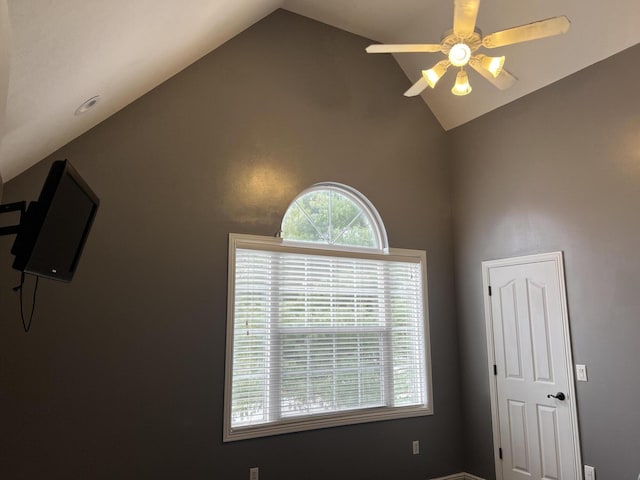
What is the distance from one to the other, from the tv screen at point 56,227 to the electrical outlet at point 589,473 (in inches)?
155

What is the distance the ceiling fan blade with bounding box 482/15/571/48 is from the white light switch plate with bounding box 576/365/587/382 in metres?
2.58

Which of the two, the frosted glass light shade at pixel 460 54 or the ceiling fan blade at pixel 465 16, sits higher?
the ceiling fan blade at pixel 465 16

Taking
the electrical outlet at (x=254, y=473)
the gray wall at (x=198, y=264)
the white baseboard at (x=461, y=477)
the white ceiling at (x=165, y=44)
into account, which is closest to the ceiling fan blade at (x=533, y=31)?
the white ceiling at (x=165, y=44)

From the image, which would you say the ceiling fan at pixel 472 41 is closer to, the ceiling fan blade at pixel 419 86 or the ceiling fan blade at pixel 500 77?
the ceiling fan blade at pixel 500 77

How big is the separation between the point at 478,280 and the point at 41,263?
12.9 ft

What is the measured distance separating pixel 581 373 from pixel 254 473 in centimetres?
274

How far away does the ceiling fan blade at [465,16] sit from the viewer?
2389 mm

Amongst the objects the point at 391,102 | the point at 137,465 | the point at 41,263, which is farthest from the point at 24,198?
the point at 391,102

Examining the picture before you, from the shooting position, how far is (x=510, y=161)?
4449mm

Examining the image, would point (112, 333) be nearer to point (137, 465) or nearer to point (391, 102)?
point (137, 465)

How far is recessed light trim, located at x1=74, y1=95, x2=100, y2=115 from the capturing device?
9.11 feet

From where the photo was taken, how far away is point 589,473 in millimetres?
3506

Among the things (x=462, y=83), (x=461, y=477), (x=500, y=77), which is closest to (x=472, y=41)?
(x=462, y=83)

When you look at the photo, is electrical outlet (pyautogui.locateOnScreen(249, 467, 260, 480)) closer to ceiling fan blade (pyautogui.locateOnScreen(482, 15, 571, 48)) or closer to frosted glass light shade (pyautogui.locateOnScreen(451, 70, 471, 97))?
frosted glass light shade (pyautogui.locateOnScreen(451, 70, 471, 97))
